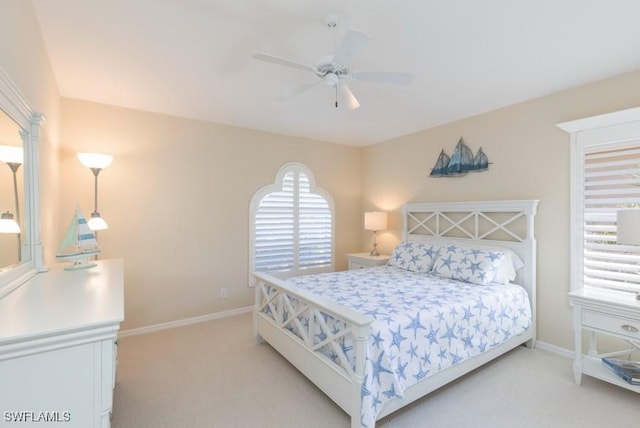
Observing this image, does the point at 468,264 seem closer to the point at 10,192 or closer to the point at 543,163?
the point at 543,163

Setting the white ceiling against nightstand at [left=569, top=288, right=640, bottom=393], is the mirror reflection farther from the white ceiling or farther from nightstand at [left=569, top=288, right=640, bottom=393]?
nightstand at [left=569, top=288, right=640, bottom=393]

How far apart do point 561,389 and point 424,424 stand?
128 cm

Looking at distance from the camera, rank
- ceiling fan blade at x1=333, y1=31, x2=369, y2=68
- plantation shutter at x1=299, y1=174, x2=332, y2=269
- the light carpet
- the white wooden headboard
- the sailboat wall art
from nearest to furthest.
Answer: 1. ceiling fan blade at x1=333, y1=31, x2=369, y2=68
2. the light carpet
3. the white wooden headboard
4. the sailboat wall art
5. plantation shutter at x1=299, y1=174, x2=332, y2=269

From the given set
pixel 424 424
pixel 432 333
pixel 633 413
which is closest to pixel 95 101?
pixel 432 333

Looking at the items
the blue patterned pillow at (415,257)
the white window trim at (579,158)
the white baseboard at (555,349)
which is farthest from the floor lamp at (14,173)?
the white baseboard at (555,349)

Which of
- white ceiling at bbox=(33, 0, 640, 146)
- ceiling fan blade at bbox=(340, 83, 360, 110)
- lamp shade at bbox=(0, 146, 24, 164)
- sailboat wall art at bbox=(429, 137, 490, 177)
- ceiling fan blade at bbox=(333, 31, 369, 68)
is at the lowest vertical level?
lamp shade at bbox=(0, 146, 24, 164)

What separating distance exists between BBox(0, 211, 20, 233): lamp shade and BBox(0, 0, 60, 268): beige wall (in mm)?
588

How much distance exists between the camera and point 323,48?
223cm

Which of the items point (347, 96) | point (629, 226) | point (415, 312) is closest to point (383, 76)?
point (347, 96)

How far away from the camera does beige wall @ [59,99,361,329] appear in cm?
329

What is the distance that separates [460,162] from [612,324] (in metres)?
2.16

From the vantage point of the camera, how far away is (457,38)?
2105mm

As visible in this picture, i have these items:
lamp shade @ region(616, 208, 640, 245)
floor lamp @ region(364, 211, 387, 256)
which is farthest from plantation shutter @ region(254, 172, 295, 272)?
lamp shade @ region(616, 208, 640, 245)

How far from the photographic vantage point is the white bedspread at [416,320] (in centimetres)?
187
